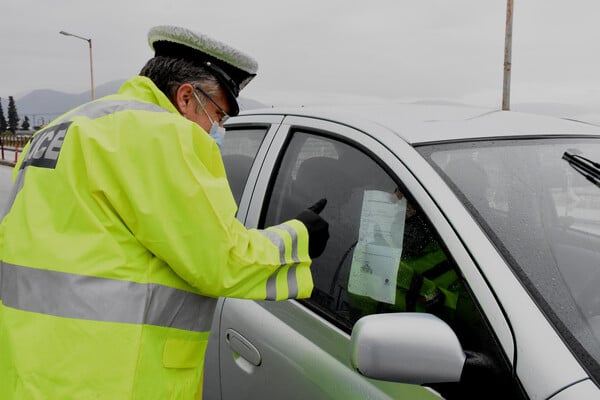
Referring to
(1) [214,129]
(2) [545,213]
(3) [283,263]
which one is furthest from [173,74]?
(2) [545,213]

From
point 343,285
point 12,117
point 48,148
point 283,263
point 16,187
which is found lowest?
point 12,117

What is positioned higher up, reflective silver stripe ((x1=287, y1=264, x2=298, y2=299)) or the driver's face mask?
the driver's face mask

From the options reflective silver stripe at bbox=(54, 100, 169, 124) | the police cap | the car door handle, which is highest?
the police cap

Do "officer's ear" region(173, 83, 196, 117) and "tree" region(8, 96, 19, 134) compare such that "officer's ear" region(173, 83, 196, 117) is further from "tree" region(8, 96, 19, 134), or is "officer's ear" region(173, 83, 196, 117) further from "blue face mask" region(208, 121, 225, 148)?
"tree" region(8, 96, 19, 134)

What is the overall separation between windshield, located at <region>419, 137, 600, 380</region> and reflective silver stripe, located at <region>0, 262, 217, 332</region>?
83 cm

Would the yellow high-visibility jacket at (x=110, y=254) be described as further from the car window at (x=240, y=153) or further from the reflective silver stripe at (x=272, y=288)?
the car window at (x=240, y=153)

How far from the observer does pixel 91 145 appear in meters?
1.29

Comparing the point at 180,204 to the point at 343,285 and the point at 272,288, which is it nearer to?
the point at 272,288

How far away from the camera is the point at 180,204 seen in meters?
1.28

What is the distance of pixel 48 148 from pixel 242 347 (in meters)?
0.93

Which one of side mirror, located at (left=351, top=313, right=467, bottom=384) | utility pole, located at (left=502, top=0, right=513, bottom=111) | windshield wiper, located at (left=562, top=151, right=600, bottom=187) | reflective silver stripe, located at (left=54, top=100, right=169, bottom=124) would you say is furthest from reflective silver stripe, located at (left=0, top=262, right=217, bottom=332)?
utility pole, located at (left=502, top=0, right=513, bottom=111)

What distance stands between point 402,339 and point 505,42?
17.6 m

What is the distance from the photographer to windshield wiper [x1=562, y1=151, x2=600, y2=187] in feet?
5.34

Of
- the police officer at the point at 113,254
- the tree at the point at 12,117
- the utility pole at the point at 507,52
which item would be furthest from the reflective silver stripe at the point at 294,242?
the tree at the point at 12,117
